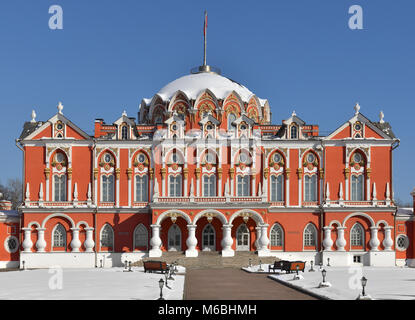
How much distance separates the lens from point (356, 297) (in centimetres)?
3100

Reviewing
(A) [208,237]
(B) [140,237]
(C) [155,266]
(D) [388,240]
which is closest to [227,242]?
(A) [208,237]

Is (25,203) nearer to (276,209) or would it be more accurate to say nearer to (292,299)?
(276,209)

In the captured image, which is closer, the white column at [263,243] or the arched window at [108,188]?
the white column at [263,243]

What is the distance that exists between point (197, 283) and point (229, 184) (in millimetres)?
24426

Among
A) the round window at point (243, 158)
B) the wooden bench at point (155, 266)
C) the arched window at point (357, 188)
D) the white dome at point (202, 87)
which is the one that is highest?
the white dome at point (202, 87)

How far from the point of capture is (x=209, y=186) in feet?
213

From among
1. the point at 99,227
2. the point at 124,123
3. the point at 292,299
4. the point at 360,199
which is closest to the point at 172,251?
the point at 99,227

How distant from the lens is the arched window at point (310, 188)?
65.0 m

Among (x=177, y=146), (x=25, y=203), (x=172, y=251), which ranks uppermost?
(x=177, y=146)

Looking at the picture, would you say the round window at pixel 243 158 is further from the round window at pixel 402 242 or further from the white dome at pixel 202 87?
the round window at pixel 402 242

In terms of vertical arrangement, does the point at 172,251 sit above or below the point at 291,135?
below

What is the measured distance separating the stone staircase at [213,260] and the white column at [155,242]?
2.00 feet

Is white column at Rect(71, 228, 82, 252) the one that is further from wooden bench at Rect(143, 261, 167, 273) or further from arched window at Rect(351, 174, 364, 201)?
arched window at Rect(351, 174, 364, 201)

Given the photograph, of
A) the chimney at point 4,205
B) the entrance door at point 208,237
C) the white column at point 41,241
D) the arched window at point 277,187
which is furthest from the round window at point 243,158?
the chimney at point 4,205
